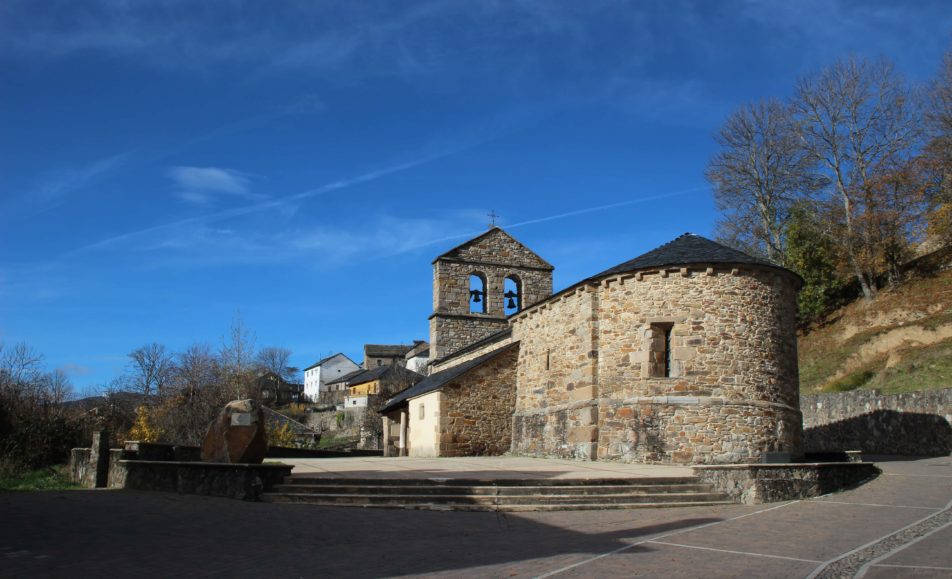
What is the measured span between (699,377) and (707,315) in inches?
54.7

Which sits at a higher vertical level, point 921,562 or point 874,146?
point 874,146

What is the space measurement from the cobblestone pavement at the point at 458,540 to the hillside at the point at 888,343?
16.5 meters

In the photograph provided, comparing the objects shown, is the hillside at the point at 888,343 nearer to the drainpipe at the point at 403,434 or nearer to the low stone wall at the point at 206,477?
the drainpipe at the point at 403,434

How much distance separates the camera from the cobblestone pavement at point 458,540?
262 inches

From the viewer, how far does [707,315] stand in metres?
16.7

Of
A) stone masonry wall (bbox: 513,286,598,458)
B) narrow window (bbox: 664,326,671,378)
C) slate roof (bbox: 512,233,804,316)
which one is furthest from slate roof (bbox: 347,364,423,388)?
narrow window (bbox: 664,326,671,378)

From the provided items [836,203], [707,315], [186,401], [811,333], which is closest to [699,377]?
[707,315]

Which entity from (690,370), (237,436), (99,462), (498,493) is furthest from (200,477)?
(690,370)

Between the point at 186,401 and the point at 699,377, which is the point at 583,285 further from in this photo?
the point at 186,401

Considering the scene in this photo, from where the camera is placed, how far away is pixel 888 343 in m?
30.3

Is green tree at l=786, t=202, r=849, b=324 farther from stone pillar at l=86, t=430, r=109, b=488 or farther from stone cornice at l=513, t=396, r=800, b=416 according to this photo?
stone pillar at l=86, t=430, r=109, b=488

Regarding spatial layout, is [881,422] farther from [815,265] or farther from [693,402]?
[815,265]

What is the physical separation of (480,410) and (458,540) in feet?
47.4

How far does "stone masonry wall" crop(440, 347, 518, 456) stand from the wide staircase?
34.7 feet
